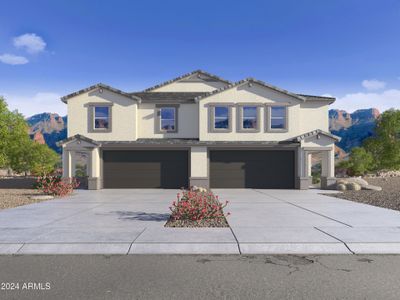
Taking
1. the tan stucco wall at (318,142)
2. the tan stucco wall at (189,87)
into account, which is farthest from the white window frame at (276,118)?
the tan stucco wall at (189,87)

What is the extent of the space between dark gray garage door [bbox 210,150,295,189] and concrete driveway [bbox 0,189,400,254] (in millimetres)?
10510

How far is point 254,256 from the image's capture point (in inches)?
237

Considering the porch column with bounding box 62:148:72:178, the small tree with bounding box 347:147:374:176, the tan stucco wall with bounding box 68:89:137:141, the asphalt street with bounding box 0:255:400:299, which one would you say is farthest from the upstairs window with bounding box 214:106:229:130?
the small tree with bounding box 347:147:374:176

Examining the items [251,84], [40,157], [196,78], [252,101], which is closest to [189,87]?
[196,78]

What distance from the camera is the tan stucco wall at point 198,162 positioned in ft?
69.5

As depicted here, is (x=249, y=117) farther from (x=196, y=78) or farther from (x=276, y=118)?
(x=196, y=78)

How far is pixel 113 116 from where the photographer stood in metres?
21.7

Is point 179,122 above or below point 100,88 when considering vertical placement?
below

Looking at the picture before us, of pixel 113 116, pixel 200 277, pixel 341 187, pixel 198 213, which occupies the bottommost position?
pixel 341 187

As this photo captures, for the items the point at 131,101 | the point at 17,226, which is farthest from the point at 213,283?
the point at 131,101

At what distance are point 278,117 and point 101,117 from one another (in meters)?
12.1

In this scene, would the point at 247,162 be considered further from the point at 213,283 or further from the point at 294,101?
the point at 213,283

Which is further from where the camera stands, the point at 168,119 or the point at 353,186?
the point at 168,119

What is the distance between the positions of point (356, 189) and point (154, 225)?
49.7 ft
